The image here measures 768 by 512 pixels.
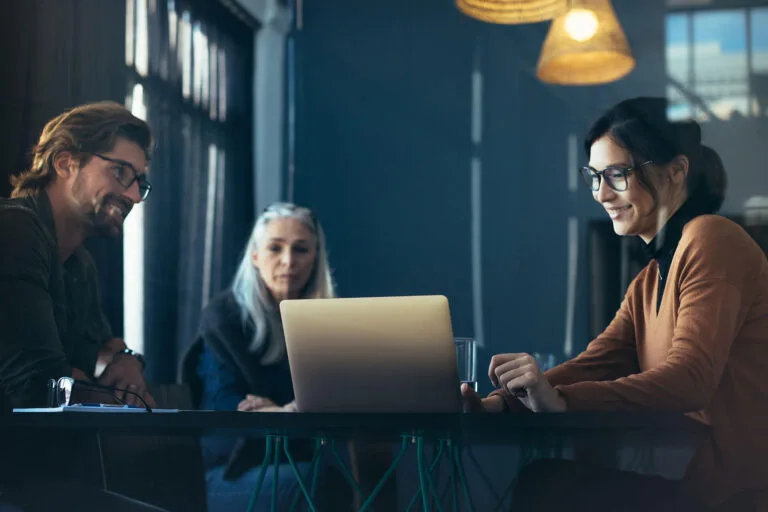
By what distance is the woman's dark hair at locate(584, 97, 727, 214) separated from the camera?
1641mm

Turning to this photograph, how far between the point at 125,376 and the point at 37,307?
1.14 feet

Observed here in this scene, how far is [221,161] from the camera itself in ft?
12.3

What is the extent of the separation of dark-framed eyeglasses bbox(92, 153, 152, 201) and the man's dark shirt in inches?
7.5

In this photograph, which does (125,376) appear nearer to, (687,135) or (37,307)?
(37,307)

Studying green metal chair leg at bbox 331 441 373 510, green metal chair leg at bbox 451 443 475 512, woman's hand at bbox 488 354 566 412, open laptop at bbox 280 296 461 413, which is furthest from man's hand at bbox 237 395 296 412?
woman's hand at bbox 488 354 566 412

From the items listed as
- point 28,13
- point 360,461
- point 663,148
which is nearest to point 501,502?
point 360,461

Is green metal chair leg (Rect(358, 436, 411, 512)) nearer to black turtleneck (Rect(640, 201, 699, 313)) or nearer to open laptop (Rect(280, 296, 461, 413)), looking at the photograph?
open laptop (Rect(280, 296, 461, 413))

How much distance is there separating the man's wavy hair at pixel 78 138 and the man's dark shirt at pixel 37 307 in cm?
6

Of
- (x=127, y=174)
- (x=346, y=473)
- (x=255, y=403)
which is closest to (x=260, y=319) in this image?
(x=255, y=403)

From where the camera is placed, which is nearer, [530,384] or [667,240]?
[530,384]

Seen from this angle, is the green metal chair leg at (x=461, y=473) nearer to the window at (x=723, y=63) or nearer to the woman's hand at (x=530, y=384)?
the woman's hand at (x=530, y=384)

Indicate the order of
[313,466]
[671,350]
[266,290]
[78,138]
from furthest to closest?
[266,290] < [78,138] < [313,466] < [671,350]

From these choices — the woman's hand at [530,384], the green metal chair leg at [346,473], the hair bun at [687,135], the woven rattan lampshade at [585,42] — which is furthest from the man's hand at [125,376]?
the woven rattan lampshade at [585,42]

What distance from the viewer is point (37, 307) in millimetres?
1798
